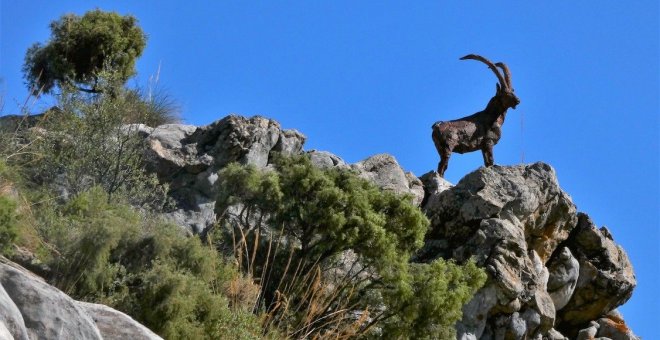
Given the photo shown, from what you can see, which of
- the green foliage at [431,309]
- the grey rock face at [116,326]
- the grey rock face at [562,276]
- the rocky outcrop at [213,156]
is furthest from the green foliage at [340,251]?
the grey rock face at [116,326]

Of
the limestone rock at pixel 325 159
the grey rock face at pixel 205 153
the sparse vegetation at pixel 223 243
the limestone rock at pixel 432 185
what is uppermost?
the limestone rock at pixel 432 185

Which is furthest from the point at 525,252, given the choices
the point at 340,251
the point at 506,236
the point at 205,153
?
the point at 205,153

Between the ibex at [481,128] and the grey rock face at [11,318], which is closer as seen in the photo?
the grey rock face at [11,318]

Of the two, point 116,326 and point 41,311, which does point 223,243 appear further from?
point 41,311

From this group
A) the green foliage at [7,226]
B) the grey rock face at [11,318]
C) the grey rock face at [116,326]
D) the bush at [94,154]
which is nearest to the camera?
the grey rock face at [11,318]

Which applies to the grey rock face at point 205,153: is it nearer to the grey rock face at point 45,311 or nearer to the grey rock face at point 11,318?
the grey rock face at point 45,311

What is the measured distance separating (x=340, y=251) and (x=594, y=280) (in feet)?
19.2

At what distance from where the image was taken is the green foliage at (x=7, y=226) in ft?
35.3

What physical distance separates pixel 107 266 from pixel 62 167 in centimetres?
508

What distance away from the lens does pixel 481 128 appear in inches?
832

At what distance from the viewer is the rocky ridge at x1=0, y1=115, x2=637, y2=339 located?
53.9 feet

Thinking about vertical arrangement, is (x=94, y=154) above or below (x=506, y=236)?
below

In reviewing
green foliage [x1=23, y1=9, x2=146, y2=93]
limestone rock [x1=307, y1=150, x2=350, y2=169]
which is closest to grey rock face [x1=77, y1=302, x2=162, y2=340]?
limestone rock [x1=307, y1=150, x2=350, y2=169]

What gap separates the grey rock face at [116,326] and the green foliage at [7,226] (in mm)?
1746
